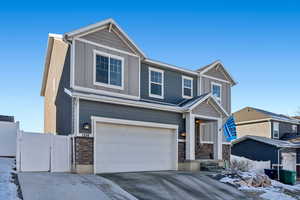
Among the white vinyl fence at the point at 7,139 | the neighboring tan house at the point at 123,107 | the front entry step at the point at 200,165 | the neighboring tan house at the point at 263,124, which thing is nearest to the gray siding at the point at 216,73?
the neighboring tan house at the point at 123,107

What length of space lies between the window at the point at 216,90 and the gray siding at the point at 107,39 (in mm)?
6790

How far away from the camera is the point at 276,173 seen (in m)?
16.7

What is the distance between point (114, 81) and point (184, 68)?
516 cm

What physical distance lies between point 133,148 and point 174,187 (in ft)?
11.2

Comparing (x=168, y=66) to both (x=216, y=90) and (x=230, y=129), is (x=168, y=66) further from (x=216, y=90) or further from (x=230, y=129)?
(x=230, y=129)

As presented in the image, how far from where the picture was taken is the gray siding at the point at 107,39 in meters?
13.2

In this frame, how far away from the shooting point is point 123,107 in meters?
12.9

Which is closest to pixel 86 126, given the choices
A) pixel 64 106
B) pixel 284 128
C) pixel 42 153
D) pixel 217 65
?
pixel 42 153

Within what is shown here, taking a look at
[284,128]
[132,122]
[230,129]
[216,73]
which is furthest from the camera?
[284,128]

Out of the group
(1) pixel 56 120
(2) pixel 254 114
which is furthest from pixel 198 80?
(2) pixel 254 114

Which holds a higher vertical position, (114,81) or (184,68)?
(184,68)

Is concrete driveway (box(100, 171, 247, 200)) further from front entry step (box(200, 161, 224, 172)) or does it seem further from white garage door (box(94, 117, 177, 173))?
front entry step (box(200, 161, 224, 172))

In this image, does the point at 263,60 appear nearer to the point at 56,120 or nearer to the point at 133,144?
the point at 133,144

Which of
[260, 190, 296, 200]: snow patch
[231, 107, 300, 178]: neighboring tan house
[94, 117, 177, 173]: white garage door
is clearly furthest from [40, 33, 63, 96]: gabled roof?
[231, 107, 300, 178]: neighboring tan house
